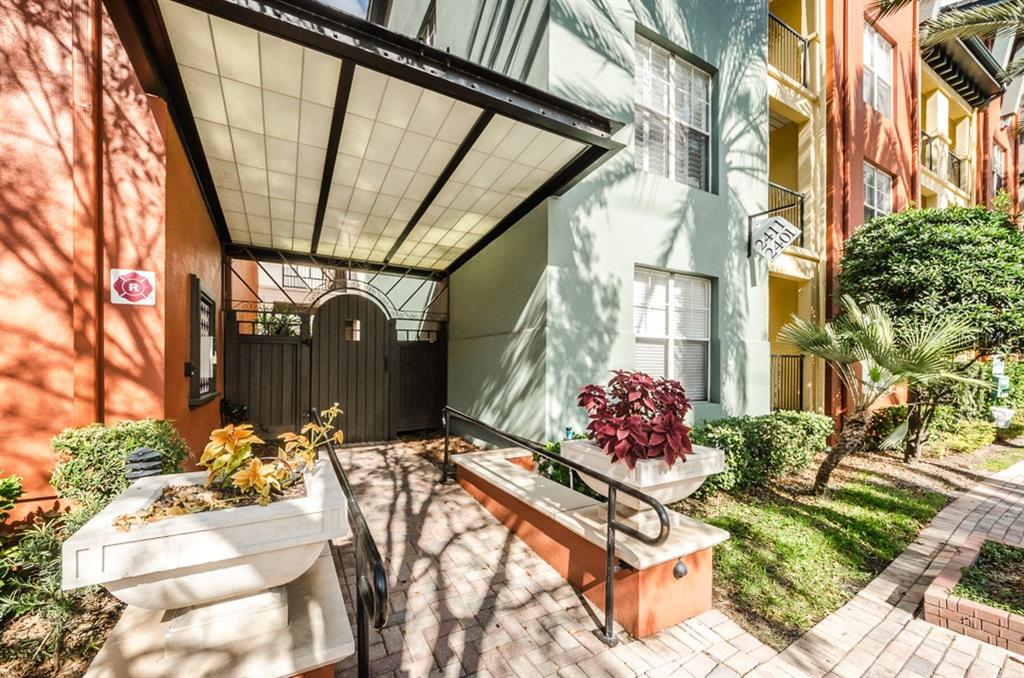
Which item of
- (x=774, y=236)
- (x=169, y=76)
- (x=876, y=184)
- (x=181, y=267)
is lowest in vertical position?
(x=181, y=267)

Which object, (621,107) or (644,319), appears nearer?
(621,107)

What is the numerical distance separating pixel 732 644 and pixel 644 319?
14.0 ft

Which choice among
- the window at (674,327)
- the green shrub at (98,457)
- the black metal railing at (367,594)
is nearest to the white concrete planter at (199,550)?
the black metal railing at (367,594)

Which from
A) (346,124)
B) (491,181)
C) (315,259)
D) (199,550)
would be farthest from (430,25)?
(199,550)

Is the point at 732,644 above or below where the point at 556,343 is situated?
below

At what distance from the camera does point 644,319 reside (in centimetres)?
616

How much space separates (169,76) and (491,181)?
9.80ft

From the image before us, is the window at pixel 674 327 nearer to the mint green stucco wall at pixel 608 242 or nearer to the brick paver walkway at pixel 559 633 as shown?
the mint green stucco wall at pixel 608 242

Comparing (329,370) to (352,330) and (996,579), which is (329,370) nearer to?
(352,330)

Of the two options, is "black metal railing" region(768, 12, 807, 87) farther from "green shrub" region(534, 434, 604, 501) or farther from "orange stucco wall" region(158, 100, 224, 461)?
"orange stucco wall" region(158, 100, 224, 461)

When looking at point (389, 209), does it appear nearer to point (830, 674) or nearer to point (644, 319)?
point (644, 319)

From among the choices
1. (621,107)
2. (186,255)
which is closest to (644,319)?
(621,107)

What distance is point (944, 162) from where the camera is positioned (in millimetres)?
12109

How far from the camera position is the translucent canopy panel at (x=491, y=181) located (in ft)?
13.3
